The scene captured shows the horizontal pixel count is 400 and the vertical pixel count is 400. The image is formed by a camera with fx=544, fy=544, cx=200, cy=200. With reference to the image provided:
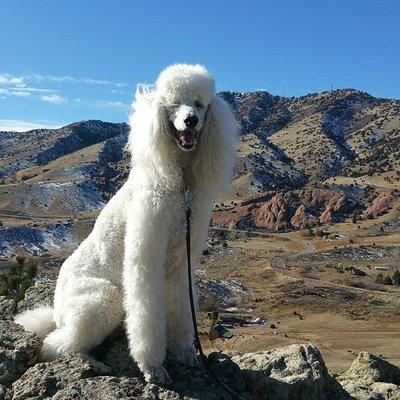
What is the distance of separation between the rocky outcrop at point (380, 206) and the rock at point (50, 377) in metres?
79.0

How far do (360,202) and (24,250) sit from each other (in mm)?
52005

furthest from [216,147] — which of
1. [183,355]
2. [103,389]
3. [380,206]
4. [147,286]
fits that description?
[380,206]

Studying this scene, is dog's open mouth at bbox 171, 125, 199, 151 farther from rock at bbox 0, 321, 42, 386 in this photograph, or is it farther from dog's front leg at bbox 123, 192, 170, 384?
rock at bbox 0, 321, 42, 386

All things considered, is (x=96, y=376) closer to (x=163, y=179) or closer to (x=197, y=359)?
(x=197, y=359)

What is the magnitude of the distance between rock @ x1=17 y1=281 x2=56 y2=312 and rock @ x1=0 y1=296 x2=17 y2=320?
3.2 inches

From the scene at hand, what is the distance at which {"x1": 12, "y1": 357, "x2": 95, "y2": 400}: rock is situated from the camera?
4586 mm

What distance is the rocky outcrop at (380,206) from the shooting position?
8019cm

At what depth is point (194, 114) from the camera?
184 inches

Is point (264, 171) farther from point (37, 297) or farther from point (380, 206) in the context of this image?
point (37, 297)

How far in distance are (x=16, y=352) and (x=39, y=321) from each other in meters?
0.58

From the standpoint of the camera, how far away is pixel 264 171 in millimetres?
114062

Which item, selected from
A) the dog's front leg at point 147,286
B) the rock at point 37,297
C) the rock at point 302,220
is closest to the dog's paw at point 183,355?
the dog's front leg at point 147,286

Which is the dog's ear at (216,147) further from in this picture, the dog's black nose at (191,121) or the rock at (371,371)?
the rock at (371,371)

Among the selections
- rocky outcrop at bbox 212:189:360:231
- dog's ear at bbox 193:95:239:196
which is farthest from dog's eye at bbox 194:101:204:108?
rocky outcrop at bbox 212:189:360:231
